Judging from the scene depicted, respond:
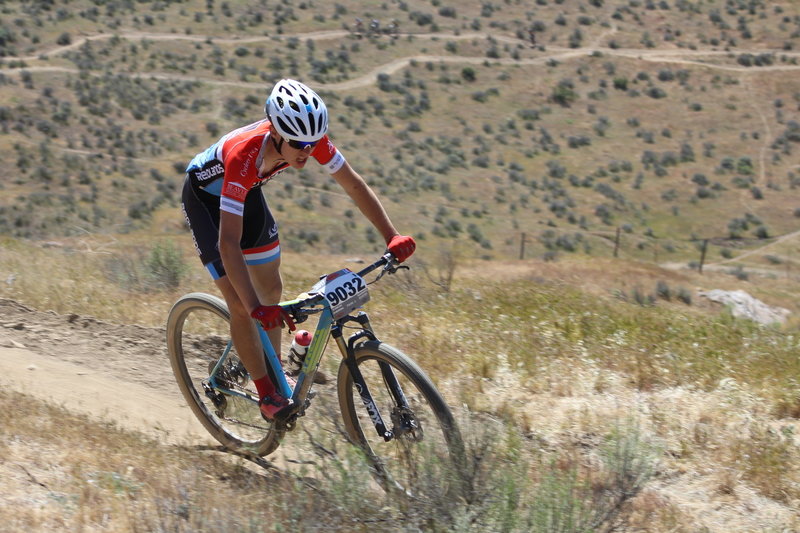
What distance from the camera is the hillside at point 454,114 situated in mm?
36312

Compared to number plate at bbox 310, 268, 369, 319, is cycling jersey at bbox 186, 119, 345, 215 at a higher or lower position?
higher

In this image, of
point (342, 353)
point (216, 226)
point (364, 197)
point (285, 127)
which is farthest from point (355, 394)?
point (285, 127)

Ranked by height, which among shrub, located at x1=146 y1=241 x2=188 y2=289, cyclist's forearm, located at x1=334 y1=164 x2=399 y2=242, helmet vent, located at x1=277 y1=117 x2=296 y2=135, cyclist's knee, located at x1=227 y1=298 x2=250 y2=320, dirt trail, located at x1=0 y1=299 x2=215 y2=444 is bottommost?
shrub, located at x1=146 y1=241 x2=188 y2=289

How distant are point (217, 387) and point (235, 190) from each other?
1605mm

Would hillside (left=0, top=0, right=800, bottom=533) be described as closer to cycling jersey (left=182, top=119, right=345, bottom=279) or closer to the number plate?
the number plate

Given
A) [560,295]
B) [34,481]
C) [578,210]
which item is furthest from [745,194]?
[34,481]

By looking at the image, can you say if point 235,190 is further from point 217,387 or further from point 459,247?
point 459,247

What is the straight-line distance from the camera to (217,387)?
565 centimetres

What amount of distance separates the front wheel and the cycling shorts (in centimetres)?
108

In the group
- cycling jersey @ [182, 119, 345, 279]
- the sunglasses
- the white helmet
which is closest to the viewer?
the white helmet

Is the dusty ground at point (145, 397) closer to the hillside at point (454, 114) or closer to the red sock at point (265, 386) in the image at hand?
the red sock at point (265, 386)

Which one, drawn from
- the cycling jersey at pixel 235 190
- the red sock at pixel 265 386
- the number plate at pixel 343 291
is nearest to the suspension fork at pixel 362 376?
the number plate at pixel 343 291

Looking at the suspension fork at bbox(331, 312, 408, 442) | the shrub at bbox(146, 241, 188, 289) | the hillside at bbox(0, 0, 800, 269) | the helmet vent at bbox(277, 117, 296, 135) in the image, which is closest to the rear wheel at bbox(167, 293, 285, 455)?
the suspension fork at bbox(331, 312, 408, 442)

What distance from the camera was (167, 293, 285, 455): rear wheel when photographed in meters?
5.39
